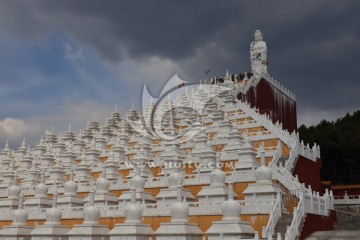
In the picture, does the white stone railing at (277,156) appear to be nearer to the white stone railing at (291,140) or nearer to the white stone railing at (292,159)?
the white stone railing at (292,159)

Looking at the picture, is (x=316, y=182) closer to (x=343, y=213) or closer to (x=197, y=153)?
(x=343, y=213)

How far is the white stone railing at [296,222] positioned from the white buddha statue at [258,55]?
37.2 metres

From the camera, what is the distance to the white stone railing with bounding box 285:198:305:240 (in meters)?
20.1

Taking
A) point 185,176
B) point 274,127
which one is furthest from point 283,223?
point 274,127

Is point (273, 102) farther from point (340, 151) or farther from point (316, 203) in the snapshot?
point (316, 203)

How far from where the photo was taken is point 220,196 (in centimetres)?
2491

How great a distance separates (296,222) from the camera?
2150cm

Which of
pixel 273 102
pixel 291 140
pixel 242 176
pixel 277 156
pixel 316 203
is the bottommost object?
pixel 316 203

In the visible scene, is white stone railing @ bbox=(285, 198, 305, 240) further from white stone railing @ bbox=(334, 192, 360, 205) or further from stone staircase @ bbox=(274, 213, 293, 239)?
white stone railing @ bbox=(334, 192, 360, 205)

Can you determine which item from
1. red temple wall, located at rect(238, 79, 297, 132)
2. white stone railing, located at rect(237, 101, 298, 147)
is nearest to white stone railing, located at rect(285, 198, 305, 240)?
white stone railing, located at rect(237, 101, 298, 147)

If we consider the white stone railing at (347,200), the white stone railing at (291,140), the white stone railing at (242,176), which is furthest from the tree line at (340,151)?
the white stone railing at (242,176)

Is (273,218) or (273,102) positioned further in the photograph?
(273,102)

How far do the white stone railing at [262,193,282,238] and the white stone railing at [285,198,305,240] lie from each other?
0.72 metres

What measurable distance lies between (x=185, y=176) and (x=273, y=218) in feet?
33.9
